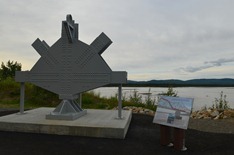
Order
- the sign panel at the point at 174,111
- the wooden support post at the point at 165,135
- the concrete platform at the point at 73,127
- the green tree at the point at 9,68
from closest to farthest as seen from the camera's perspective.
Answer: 1. the sign panel at the point at 174,111
2. the wooden support post at the point at 165,135
3. the concrete platform at the point at 73,127
4. the green tree at the point at 9,68

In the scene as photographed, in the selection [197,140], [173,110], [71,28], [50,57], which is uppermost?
[71,28]

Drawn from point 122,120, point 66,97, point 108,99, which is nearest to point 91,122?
point 122,120

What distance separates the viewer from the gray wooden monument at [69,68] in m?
7.30

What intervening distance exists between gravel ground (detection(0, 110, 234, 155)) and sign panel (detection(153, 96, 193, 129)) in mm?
524

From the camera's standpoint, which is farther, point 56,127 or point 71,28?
point 71,28

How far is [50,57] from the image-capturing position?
7691 millimetres

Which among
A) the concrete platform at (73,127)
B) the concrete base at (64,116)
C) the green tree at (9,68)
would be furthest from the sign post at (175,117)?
the green tree at (9,68)

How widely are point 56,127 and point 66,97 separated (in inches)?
56.0

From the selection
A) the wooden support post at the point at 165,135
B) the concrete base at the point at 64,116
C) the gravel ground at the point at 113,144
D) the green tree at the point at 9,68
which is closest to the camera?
the gravel ground at the point at 113,144

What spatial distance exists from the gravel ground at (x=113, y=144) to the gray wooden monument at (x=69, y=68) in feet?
4.02

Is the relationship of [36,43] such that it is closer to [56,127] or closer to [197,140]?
A: [56,127]

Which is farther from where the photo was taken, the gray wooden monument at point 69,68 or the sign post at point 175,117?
the gray wooden monument at point 69,68

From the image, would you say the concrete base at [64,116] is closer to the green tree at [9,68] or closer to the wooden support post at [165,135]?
the wooden support post at [165,135]

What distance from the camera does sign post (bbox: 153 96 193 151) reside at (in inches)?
208
